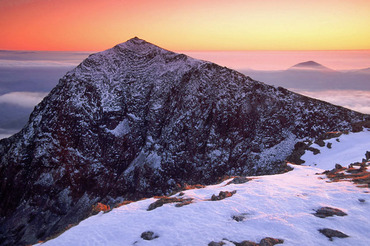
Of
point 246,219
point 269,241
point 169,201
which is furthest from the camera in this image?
point 169,201

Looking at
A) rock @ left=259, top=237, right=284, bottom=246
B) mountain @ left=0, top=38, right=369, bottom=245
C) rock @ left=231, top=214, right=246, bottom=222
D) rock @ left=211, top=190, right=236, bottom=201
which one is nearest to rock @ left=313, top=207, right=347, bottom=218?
rock @ left=259, top=237, right=284, bottom=246

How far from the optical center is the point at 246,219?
469 inches

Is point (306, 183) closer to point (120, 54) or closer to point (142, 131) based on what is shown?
point (142, 131)

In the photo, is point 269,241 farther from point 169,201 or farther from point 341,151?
point 341,151

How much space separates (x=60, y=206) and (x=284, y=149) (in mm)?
60353

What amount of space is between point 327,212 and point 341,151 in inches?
1092

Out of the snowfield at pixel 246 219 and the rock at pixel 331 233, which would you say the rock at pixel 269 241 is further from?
the rock at pixel 331 233

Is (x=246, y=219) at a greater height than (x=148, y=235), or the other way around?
(x=246, y=219)

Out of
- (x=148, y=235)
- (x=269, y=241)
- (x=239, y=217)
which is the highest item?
(x=269, y=241)

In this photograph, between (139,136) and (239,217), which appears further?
(139,136)

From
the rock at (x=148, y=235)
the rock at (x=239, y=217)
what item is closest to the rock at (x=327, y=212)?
the rock at (x=239, y=217)

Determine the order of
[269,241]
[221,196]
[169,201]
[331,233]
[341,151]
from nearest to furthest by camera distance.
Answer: [269,241] → [331,233] → [221,196] → [169,201] → [341,151]

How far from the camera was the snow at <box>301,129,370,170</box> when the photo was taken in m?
30.4

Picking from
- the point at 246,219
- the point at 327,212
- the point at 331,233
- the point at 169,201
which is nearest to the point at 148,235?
the point at 169,201
